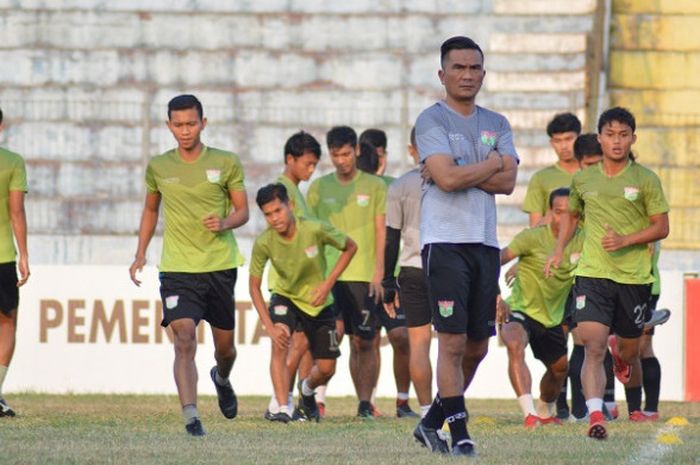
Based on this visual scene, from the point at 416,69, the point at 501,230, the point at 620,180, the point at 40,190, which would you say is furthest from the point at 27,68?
the point at 620,180

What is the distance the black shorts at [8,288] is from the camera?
1327cm

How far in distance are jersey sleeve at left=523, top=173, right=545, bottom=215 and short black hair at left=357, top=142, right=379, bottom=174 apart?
5.14ft

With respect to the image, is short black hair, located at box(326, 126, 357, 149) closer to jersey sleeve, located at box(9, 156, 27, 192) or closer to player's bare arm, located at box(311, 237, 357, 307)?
player's bare arm, located at box(311, 237, 357, 307)

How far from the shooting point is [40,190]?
2297cm

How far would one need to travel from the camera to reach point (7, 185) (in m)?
13.3

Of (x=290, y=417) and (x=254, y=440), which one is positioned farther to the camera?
(x=290, y=417)

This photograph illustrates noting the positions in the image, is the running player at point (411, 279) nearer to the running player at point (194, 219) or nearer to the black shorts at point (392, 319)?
the black shorts at point (392, 319)

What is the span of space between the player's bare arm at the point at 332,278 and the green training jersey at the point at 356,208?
155 cm

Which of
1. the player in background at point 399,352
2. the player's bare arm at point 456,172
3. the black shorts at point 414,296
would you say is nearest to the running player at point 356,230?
the player in background at point 399,352

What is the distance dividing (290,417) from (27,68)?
12.7 meters

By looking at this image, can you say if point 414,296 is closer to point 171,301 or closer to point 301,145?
point 301,145

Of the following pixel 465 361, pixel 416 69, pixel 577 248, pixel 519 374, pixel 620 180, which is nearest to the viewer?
pixel 465 361

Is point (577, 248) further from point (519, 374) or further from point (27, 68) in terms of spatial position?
point (27, 68)

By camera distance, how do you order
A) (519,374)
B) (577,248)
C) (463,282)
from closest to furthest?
(463,282) < (519,374) < (577,248)
